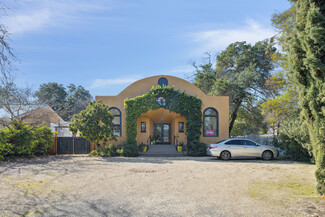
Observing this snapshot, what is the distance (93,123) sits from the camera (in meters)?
16.5

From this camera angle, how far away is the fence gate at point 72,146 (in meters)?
18.7

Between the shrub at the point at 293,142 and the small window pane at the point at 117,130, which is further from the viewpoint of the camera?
the small window pane at the point at 117,130

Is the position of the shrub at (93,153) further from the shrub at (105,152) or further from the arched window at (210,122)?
the arched window at (210,122)

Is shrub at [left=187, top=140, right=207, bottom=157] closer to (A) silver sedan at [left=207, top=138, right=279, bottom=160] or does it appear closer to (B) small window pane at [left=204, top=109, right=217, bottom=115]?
(A) silver sedan at [left=207, top=138, right=279, bottom=160]

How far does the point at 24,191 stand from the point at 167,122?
18200mm

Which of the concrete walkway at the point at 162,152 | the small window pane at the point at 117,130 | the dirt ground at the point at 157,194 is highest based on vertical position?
the small window pane at the point at 117,130

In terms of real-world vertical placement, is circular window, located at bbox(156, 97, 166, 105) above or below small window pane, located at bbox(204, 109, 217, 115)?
above

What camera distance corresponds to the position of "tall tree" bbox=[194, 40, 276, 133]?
24812mm

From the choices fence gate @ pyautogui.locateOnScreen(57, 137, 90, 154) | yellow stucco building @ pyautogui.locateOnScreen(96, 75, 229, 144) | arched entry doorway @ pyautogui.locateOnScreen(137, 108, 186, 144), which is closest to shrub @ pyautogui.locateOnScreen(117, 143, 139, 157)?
yellow stucco building @ pyautogui.locateOnScreen(96, 75, 229, 144)

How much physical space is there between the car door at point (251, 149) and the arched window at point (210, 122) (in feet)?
13.6

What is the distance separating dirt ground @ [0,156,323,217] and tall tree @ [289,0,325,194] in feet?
4.56

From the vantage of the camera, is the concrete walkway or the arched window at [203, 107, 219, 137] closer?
the concrete walkway

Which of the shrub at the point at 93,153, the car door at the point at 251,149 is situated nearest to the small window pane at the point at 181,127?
the car door at the point at 251,149

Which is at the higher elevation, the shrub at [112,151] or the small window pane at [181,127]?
the small window pane at [181,127]
